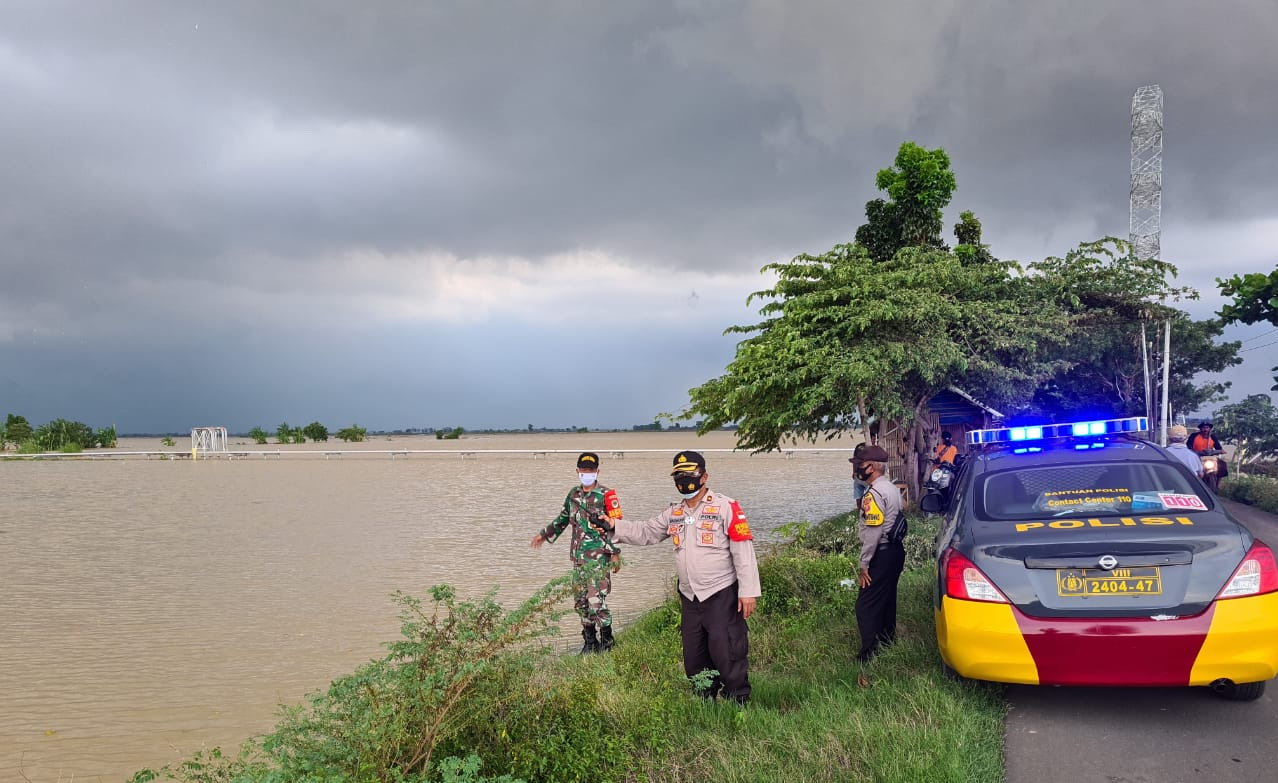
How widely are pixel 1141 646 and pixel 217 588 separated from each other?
13.5m

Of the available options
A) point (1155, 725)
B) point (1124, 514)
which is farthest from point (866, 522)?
point (1155, 725)

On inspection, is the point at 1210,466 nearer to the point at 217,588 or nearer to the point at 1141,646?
the point at 1141,646

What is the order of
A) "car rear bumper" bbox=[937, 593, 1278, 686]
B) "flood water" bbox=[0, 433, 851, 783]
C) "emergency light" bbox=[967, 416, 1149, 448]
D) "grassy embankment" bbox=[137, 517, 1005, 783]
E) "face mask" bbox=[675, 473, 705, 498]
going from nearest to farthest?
"grassy embankment" bbox=[137, 517, 1005, 783] < "car rear bumper" bbox=[937, 593, 1278, 686] < "face mask" bbox=[675, 473, 705, 498] < "emergency light" bbox=[967, 416, 1149, 448] < "flood water" bbox=[0, 433, 851, 783]

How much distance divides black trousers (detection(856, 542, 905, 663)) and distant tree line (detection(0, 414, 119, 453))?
84.5 m

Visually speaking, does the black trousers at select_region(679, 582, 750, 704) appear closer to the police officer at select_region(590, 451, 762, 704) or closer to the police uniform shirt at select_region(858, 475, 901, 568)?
the police officer at select_region(590, 451, 762, 704)

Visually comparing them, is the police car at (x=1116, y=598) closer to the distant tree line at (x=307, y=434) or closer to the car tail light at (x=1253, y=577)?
the car tail light at (x=1253, y=577)

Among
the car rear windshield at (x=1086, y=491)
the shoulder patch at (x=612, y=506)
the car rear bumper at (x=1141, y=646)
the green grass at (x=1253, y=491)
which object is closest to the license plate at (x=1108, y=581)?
the car rear bumper at (x=1141, y=646)

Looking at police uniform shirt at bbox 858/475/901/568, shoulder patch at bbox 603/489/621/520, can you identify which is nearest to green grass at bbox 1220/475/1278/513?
police uniform shirt at bbox 858/475/901/568

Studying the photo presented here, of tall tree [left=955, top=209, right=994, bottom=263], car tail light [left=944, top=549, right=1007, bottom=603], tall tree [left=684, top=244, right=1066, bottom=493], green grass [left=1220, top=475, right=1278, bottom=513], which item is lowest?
green grass [left=1220, top=475, right=1278, bottom=513]

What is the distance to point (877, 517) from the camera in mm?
6074

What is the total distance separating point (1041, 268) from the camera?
55.6 ft

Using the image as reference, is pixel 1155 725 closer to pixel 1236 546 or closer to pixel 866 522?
pixel 1236 546

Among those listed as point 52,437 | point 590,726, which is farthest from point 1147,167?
point 52,437

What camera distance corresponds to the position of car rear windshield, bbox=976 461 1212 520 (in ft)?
16.8
